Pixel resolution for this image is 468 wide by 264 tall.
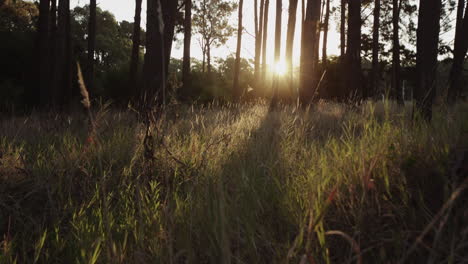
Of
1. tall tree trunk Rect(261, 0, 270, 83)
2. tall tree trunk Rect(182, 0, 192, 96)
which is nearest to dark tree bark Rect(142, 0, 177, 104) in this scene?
tall tree trunk Rect(182, 0, 192, 96)

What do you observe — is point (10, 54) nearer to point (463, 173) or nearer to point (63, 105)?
point (63, 105)

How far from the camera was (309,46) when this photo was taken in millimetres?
10500

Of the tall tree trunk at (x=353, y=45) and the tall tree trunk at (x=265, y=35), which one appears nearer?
the tall tree trunk at (x=353, y=45)

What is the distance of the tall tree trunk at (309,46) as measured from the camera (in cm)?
1011

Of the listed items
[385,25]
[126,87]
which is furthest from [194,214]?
[385,25]

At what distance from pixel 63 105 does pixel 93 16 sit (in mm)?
3989

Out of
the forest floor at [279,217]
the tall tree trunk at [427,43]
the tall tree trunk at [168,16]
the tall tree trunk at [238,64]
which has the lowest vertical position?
the forest floor at [279,217]

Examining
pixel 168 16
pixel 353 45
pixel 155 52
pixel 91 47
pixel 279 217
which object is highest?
pixel 91 47

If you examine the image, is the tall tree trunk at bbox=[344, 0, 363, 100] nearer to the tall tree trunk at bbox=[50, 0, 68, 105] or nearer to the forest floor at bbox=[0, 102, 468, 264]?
the forest floor at bbox=[0, 102, 468, 264]

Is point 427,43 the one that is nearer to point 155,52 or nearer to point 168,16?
point 168,16

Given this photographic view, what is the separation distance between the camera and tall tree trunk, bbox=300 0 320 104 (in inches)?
398

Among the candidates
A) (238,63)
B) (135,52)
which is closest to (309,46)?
(135,52)

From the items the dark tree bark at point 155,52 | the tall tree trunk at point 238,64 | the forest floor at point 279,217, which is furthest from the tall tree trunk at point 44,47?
the tall tree trunk at point 238,64

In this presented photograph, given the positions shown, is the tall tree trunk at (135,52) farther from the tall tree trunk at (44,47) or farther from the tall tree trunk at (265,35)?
the tall tree trunk at (265,35)
